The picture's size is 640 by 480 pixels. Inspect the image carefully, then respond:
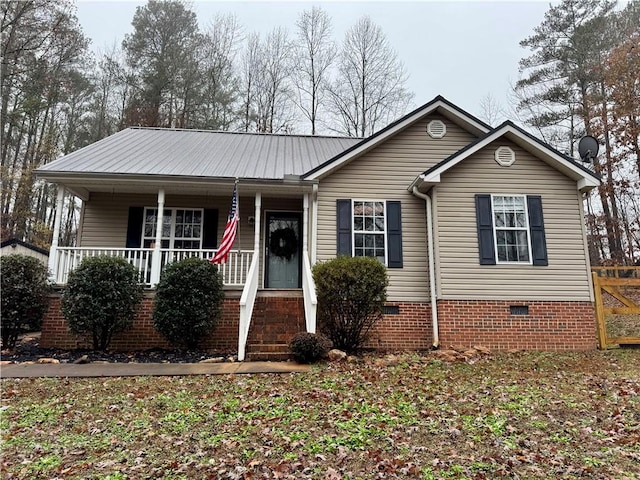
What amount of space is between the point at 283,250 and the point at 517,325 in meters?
6.03

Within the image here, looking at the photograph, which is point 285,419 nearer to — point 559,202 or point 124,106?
point 559,202

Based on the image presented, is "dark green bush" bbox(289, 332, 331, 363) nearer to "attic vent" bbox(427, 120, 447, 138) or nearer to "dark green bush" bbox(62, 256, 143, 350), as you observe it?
"dark green bush" bbox(62, 256, 143, 350)

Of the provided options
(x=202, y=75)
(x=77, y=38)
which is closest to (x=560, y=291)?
(x=202, y=75)

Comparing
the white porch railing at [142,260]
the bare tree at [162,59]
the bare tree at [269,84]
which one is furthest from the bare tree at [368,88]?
the white porch railing at [142,260]

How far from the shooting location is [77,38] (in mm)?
20422

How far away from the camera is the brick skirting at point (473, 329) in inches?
341

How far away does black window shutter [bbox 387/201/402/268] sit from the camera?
961cm

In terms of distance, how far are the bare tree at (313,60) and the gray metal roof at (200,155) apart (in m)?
11.0

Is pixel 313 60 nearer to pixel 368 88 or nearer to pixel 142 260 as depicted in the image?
pixel 368 88

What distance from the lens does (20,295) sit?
8.32 m

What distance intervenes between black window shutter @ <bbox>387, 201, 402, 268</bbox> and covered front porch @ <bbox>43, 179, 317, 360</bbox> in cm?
182

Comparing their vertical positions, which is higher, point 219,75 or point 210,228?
point 219,75

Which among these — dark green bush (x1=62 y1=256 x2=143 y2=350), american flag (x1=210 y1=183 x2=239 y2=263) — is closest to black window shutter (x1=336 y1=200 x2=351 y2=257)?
american flag (x1=210 y1=183 x2=239 y2=263)

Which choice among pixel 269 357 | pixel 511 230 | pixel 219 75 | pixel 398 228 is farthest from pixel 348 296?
pixel 219 75
